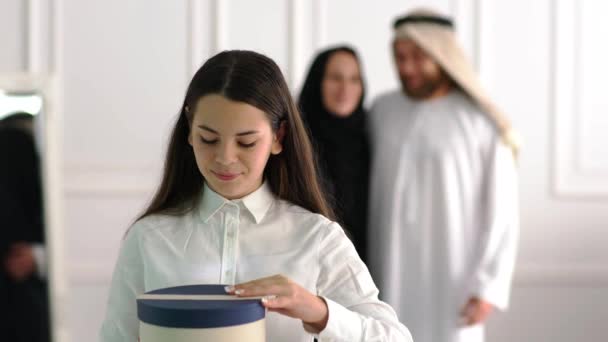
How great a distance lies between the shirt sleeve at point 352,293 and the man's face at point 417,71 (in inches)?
71.9

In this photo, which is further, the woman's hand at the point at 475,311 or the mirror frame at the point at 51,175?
the mirror frame at the point at 51,175

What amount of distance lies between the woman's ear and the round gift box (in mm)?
333

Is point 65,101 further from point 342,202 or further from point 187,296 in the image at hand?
point 187,296

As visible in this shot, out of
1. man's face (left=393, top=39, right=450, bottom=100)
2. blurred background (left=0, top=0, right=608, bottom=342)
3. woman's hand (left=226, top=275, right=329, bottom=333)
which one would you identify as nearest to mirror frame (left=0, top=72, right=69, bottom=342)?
blurred background (left=0, top=0, right=608, bottom=342)

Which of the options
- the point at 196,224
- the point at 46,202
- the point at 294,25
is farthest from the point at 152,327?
the point at 294,25

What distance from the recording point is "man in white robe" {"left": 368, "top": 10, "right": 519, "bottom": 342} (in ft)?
10.7

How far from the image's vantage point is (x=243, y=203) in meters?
1.53

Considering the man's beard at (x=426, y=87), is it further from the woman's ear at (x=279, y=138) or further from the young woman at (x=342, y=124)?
the woman's ear at (x=279, y=138)

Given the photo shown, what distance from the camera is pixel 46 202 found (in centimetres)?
376

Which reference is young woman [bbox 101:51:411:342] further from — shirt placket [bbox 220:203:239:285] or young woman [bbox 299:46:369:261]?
young woman [bbox 299:46:369:261]

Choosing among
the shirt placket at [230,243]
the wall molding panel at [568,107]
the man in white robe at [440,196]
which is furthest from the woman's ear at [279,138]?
the wall molding panel at [568,107]

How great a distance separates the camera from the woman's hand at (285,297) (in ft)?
4.21

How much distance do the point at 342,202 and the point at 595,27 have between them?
1910 mm

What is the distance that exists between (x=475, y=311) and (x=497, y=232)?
0.29 metres
